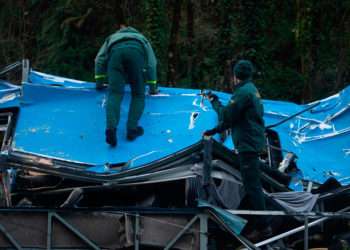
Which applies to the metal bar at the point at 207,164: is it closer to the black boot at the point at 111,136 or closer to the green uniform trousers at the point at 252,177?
the green uniform trousers at the point at 252,177

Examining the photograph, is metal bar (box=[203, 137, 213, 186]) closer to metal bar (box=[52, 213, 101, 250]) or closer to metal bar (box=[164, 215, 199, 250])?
metal bar (box=[164, 215, 199, 250])

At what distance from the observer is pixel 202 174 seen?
801cm

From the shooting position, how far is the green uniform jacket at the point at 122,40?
9359 millimetres

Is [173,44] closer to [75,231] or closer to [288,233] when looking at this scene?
[288,233]

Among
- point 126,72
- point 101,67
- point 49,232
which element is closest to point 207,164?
point 49,232

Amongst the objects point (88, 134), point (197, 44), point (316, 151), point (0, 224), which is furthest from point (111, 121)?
point (197, 44)

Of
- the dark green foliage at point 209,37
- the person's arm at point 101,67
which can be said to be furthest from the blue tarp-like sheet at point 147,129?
the dark green foliage at point 209,37

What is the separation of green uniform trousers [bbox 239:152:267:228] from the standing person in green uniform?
1664mm

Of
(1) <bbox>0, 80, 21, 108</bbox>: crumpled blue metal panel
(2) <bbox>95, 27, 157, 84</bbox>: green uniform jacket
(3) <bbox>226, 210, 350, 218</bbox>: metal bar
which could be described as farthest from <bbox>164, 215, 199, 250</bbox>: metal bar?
(1) <bbox>0, 80, 21, 108</bbox>: crumpled blue metal panel

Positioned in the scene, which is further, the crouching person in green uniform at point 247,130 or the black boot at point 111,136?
the black boot at point 111,136

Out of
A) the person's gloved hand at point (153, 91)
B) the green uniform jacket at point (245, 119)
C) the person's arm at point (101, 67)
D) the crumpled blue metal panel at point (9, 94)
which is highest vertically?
the person's arm at point (101, 67)

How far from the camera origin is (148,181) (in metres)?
8.10

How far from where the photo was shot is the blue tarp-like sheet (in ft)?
29.2

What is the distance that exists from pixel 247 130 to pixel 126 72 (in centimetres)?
199
